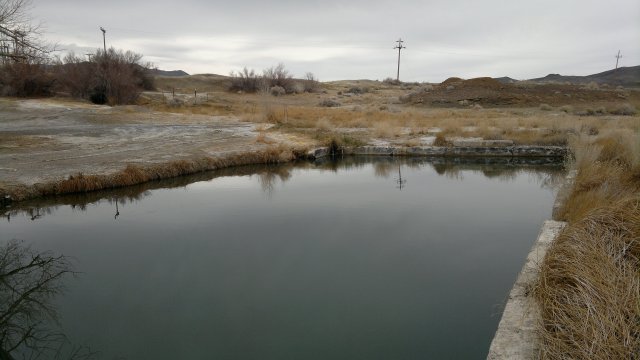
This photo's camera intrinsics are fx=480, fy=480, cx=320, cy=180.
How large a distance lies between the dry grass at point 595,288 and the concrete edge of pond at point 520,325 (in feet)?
0.37

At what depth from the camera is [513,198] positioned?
10.2m

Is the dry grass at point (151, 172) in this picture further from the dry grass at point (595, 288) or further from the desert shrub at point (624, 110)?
the desert shrub at point (624, 110)

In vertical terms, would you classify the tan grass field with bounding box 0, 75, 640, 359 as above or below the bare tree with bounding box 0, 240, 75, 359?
above

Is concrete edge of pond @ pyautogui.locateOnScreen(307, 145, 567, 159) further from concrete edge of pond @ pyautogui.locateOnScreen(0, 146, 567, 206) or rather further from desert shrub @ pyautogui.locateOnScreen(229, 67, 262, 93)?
desert shrub @ pyautogui.locateOnScreen(229, 67, 262, 93)

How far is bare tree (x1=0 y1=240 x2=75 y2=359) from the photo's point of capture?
4.45 metres

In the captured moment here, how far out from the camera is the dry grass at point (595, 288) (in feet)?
10.0

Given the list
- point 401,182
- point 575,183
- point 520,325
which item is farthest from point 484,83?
point 520,325

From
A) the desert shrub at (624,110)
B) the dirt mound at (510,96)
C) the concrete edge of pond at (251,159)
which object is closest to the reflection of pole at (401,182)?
the concrete edge of pond at (251,159)

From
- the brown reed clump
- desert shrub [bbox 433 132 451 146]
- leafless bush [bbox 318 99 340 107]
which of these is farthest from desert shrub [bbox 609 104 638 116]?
the brown reed clump

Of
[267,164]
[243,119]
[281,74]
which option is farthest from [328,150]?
[281,74]

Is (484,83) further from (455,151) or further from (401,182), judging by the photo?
(401,182)

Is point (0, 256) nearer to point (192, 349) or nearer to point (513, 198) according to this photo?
point (192, 349)

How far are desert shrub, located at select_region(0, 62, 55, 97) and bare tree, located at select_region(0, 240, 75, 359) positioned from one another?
80.4ft

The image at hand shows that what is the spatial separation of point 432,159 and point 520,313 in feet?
40.0
